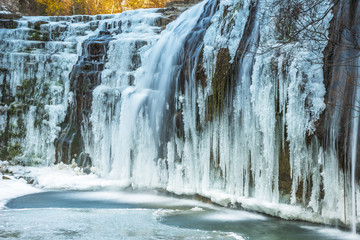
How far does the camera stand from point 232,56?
7.75 m

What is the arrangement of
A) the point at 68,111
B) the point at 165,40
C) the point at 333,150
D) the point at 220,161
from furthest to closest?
the point at 68,111 → the point at 165,40 → the point at 220,161 → the point at 333,150

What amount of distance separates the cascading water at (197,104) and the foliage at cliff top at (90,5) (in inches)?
385

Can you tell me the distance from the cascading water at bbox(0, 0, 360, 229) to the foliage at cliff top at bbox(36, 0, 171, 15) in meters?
9.77

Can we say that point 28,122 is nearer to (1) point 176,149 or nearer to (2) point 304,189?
(1) point 176,149

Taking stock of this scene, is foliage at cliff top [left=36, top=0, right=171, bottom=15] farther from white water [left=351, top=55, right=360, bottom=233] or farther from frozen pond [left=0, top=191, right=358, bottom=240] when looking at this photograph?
white water [left=351, top=55, right=360, bottom=233]

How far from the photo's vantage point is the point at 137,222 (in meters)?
6.06

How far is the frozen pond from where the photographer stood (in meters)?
5.32

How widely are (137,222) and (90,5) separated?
77.0 feet

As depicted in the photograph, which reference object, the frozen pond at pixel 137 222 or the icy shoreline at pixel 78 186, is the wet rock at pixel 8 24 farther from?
the frozen pond at pixel 137 222

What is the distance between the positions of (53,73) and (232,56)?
764 cm

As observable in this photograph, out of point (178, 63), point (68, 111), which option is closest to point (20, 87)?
point (68, 111)

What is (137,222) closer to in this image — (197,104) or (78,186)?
(197,104)

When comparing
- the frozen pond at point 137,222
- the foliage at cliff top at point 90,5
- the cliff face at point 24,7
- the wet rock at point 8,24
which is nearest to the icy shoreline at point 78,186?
the frozen pond at point 137,222

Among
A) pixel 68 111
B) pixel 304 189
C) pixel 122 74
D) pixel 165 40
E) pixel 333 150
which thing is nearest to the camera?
pixel 333 150
